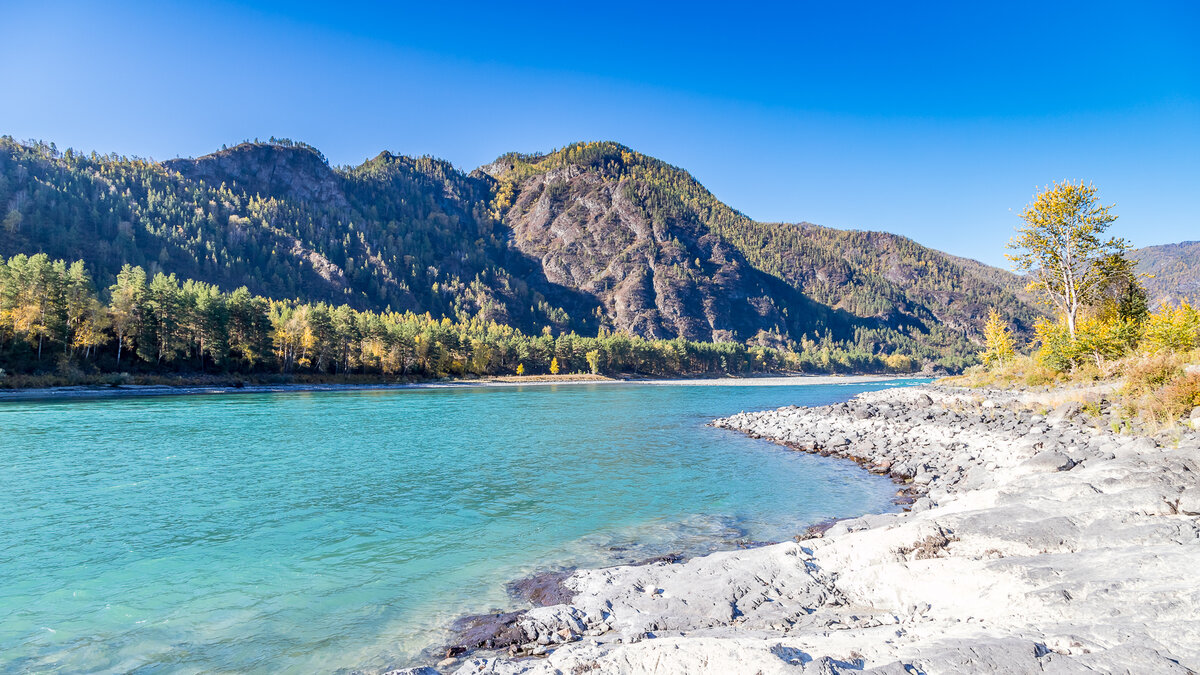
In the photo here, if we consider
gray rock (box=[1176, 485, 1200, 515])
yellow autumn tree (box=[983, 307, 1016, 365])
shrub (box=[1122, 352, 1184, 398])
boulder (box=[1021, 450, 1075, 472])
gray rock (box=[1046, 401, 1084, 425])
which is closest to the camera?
gray rock (box=[1176, 485, 1200, 515])

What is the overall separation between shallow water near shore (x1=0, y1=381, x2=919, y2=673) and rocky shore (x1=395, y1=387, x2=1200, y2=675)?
2374mm

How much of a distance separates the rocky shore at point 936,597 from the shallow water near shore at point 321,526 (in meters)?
2.37

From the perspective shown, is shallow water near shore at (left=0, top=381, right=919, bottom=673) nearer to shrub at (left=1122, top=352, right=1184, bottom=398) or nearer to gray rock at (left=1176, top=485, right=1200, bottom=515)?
gray rock at (left=1176, top=485, right=1200, bottom=515)

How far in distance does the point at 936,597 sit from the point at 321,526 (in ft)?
48.4

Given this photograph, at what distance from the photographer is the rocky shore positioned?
550 cm

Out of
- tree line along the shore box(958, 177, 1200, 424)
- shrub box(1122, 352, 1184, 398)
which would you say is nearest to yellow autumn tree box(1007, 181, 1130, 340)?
tree line along the shore box(958, 177, 1200, 424)

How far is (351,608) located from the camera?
989cm

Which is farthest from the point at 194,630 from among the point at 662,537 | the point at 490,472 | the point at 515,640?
the point at 490,472

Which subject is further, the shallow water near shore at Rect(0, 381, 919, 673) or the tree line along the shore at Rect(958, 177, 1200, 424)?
the tree line along the shore at Rect(958, 177, 1200, 424)

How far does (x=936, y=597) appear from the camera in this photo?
7.79 metres

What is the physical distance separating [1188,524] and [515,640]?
10168 millimetres

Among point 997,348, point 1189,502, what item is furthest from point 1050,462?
point 997,348

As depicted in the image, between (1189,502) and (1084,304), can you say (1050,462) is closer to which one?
(1189,502)

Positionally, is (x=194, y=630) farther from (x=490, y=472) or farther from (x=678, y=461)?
(x=678, y=461)
